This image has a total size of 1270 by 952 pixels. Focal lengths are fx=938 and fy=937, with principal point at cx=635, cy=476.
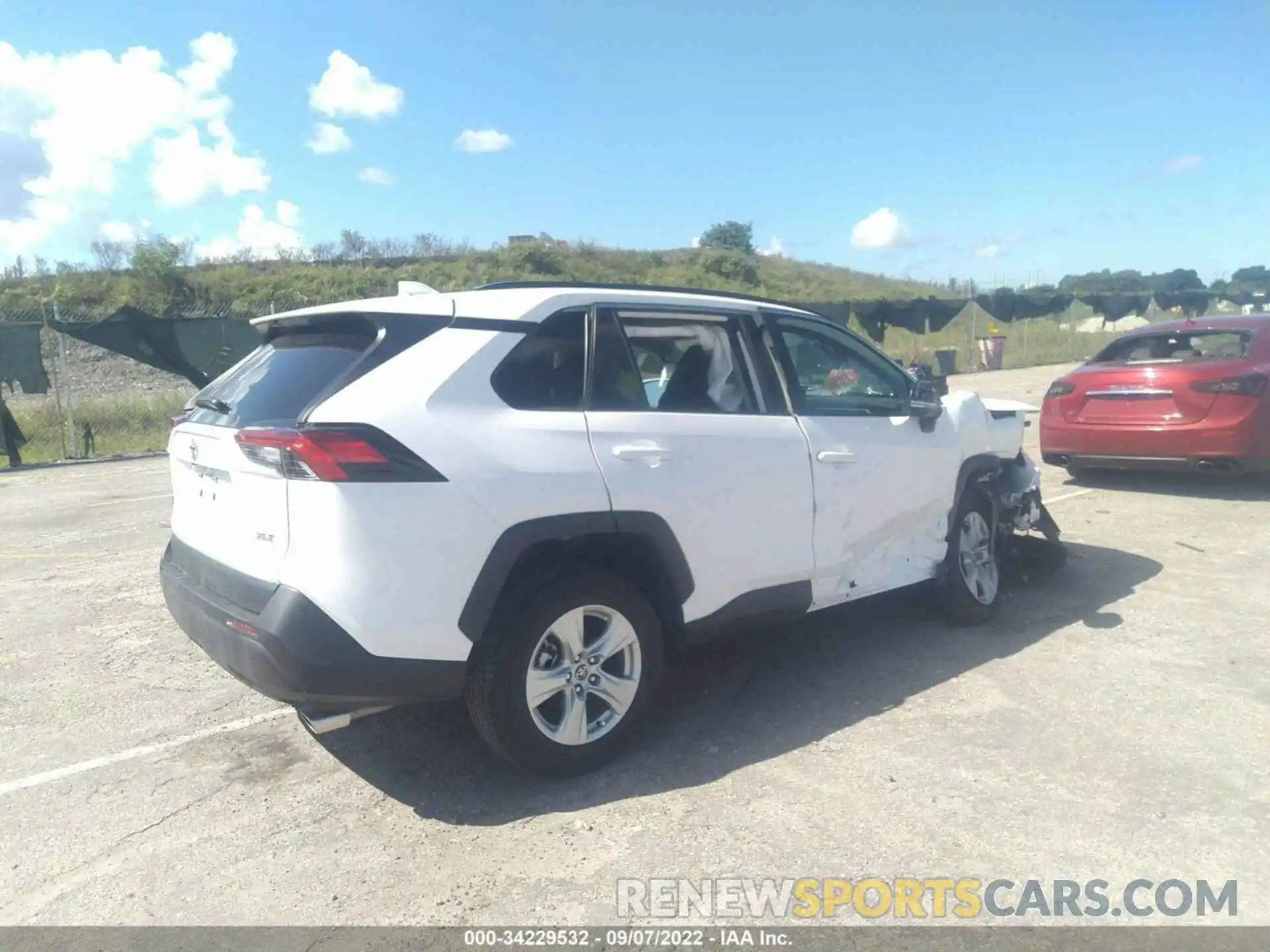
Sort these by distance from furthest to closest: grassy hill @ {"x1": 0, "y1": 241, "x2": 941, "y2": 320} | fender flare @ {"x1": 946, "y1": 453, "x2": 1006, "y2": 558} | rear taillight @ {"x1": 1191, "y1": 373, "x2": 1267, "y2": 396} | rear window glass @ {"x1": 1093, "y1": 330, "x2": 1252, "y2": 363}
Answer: grassy hill @ {"x1": 0, "y1": 241, "x2": 941, "y2": 320}, rear window glass @ {"x1": 1093, "y1": 330, "x2": 1252, "y2": 363}, rear taillight @ {"x1": 1191, "y1": 373, "x2": 1267, "y2": 396}, fender flare @ {"x1": 946, "y1": 453, "x2": 1006, "y2": 558}

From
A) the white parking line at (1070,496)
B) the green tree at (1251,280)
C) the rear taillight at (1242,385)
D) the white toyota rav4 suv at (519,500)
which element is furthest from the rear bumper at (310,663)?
the green tree at (1251,280)

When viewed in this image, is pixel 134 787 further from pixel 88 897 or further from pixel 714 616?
pixel 714 616

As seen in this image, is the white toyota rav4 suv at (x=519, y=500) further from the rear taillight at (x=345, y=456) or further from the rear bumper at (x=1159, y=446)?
the rear bumper at (x=1159, y=446)

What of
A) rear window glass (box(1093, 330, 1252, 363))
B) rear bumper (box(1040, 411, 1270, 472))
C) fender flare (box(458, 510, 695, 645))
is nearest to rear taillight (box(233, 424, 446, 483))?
fender flare (box(458, 510, 695, 645))

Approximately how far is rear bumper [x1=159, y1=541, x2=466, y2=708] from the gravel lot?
52 cm

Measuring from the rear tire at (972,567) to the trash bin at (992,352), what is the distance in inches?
969

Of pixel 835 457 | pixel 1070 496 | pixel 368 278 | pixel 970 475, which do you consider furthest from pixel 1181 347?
pixel 368 278

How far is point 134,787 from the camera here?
11.8 feet

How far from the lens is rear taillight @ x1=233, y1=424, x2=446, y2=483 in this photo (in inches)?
117

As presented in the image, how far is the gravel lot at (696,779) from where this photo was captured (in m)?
2.95

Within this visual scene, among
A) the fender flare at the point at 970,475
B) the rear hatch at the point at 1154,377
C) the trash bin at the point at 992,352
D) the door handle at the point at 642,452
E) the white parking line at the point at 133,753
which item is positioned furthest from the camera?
the trash bin at the point at 992,352

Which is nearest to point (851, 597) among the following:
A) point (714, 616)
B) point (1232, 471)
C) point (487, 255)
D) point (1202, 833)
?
point (714, 616)

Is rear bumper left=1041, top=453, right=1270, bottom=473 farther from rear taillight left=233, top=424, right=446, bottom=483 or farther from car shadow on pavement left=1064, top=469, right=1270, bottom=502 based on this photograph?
rear taillight left=233, top=424, right=446, bottom=483

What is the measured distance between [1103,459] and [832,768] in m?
6.23
